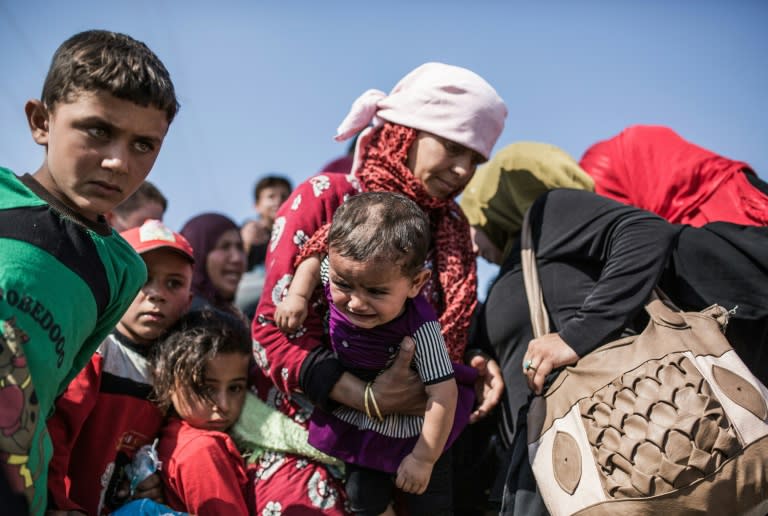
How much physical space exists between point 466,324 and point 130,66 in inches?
59.2

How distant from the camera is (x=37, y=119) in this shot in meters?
1.88

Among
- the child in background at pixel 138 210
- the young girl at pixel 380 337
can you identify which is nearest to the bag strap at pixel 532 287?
the young girl at pixel 380 337

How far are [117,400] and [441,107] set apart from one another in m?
1.71

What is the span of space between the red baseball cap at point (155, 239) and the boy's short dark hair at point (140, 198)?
1587 mm

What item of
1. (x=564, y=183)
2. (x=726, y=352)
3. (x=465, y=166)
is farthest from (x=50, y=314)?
(x=564, y=183)

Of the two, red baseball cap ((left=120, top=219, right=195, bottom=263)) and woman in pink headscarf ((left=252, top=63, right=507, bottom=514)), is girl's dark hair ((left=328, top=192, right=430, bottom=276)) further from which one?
red baseball cap ((left=120, top=219, right=195, bottom=263))

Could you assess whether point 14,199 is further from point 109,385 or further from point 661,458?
point 661,458

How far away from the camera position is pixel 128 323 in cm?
266

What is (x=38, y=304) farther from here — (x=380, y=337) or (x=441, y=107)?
(x=441, y=107)

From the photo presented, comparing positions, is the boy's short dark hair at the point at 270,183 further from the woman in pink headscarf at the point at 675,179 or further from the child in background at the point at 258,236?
the woman in pink headscarf at the point at 675,179

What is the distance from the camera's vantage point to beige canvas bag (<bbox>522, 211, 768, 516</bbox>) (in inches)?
74.4

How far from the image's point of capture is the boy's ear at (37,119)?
1876mm

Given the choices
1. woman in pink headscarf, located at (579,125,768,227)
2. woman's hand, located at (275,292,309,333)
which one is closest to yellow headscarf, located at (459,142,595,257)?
woman in pink headscarf, located at (579,125,768,227)

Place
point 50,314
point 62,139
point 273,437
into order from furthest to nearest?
point 273,437 < point 62,139 < point 50,314
